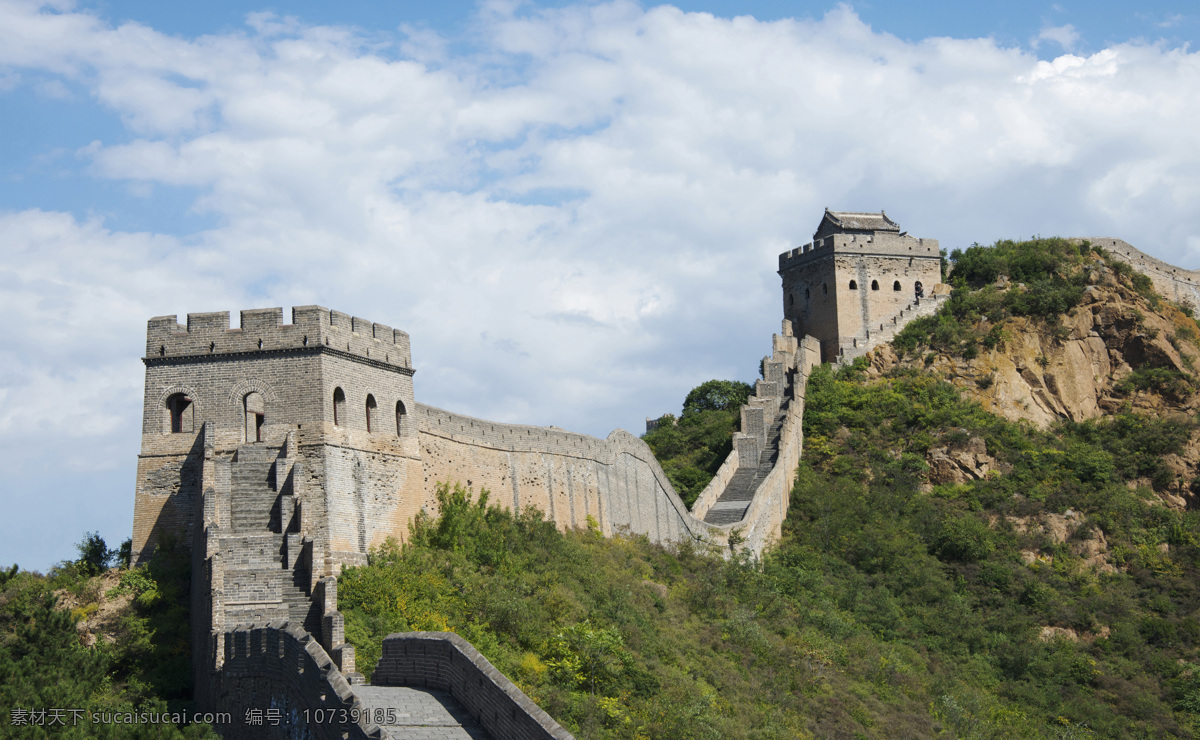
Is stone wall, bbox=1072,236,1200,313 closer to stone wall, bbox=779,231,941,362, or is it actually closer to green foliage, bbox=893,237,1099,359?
green foliage, bbox=893,237,1099,359

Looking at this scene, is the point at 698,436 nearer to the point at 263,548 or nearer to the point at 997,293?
the point at 997,293

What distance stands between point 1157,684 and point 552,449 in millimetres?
17101

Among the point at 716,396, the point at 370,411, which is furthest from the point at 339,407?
the point at 716,396

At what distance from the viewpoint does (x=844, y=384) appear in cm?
4844

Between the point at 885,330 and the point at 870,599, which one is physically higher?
the point at 885,330

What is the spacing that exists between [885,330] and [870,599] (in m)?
16.4

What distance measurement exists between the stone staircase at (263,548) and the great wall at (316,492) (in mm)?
28

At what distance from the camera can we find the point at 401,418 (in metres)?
28.7

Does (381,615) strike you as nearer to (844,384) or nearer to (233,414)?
(233,414)

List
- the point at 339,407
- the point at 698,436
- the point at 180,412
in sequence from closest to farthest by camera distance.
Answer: the point at 339,407
the point at 180,412
the point at 698,436

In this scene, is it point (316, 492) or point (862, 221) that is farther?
point (862, 221)

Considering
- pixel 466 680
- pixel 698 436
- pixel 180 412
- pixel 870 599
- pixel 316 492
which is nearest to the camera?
pixel 466 680

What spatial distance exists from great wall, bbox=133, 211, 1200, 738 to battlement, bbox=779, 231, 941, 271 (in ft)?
60.6

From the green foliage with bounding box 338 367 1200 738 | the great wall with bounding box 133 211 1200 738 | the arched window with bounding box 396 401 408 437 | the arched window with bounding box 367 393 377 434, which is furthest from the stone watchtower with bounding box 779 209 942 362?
the arched window with bounding box 367 393 377 434
